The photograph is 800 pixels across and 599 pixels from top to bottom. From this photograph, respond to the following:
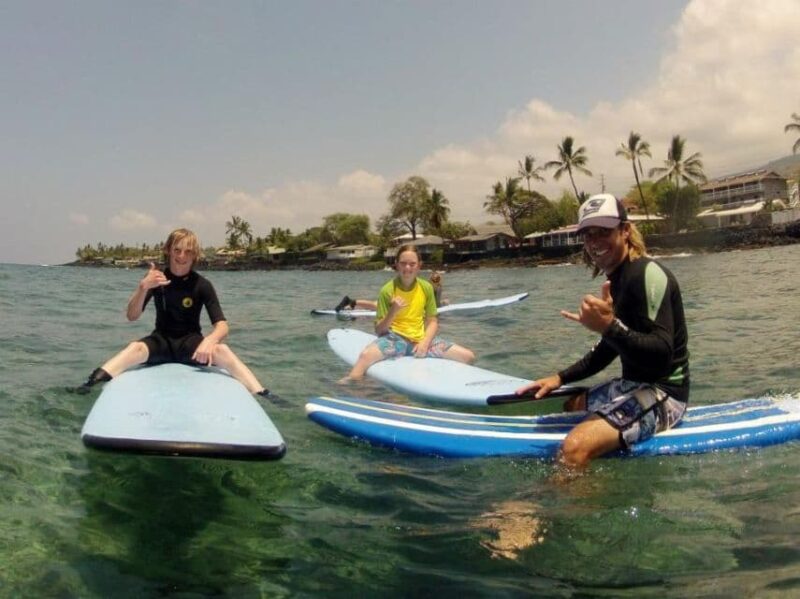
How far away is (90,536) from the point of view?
Result: 3178 mm

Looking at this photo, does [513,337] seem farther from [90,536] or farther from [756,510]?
[90,536]

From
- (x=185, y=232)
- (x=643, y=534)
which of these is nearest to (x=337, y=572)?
(x=643, y=534)

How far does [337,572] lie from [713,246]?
56.6 m

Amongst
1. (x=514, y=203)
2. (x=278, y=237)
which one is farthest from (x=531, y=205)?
(x=278, y=237)

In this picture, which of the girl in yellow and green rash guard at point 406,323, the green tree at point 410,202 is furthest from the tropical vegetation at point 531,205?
the girl in yellow and green rash guard at point 406,323

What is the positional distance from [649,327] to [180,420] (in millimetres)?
2731

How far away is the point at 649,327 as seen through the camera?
3891mm

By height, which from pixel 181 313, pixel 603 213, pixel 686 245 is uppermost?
pixel 603 213

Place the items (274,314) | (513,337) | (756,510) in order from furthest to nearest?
1. (274,314)
2. (513,337)
3. (756,510)

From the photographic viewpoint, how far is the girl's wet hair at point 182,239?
5.81 meters

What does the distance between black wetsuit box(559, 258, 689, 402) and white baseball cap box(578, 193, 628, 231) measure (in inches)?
11.1

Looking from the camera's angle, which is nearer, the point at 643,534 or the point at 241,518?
the point at 643,534

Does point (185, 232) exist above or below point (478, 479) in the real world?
above

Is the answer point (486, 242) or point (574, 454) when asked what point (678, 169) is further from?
point (574, 454)
